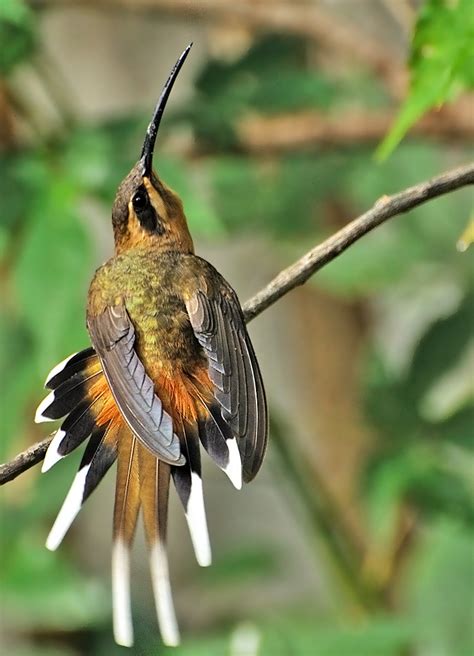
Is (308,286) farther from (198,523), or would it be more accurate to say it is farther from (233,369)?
(198,523)

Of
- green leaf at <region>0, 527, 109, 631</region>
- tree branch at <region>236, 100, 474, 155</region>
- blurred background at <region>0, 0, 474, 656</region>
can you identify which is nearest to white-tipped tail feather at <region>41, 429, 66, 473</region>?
blurred background at <region>0, 0, 474, 656</region>

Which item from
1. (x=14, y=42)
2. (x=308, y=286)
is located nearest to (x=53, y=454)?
(x=14, y=42)

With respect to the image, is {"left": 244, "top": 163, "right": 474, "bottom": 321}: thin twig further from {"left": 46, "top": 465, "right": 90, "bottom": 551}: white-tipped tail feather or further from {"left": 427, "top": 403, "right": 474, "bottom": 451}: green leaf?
{"left": 427, "top": 403, "right": 474, "bottom": 451}: green leaf

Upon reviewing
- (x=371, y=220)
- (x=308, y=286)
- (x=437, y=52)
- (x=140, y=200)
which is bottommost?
(x=371, y=220)

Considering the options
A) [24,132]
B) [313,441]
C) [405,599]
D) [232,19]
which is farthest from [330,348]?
[24,132]

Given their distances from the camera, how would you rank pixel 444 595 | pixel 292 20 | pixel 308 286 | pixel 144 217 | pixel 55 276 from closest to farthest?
1. pixel 144 217
2. pixel 55 276
3. pixel 292 20
4. pixel 444 595
5. pixel 308 286
